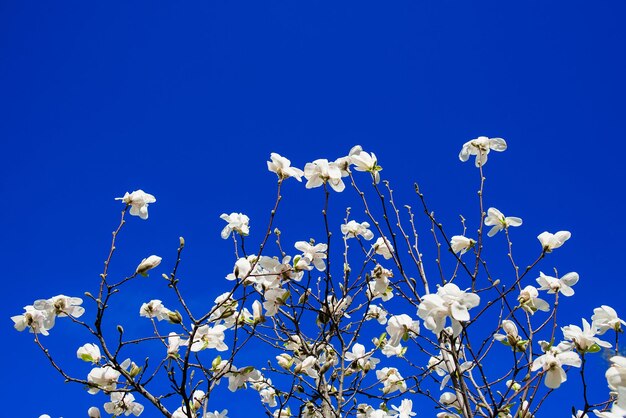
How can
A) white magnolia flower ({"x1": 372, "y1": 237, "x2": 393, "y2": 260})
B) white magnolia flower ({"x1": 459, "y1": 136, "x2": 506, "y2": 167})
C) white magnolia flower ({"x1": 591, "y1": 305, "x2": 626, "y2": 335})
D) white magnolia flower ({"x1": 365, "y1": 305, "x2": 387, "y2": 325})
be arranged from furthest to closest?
white magnolia flower ({"x1": 365, "y1": 305, "x2": 387, "y2": 325}), white magnolia flower ({"x1": 372, "y1": 237, "x2": 393, "y2": 260}), white magnolia flower ({"x1": 459, "y1": 136, "x2": 506, "y2": 167}), white magnolia flower ({"x1": 591, "y1": 305, "x2": 626, "y2": 335})

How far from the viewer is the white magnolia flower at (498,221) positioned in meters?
2.60

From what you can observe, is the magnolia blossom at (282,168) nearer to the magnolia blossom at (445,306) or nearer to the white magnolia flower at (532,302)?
the magnolia blossom at (445,306)

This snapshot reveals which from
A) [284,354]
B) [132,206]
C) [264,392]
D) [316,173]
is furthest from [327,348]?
[132,206]

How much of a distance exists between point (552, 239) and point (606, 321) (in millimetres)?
451

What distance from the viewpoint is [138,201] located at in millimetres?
2623

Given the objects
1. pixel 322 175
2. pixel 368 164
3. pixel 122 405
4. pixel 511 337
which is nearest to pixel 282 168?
pixel 322 175

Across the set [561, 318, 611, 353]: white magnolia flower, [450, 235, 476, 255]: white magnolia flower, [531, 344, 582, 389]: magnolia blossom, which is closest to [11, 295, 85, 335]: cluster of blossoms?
[450, 235, 476, 255]: white magnolia flower

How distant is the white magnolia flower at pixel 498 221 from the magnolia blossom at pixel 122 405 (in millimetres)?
2148

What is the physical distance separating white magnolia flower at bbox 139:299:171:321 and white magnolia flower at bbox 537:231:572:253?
202 cm

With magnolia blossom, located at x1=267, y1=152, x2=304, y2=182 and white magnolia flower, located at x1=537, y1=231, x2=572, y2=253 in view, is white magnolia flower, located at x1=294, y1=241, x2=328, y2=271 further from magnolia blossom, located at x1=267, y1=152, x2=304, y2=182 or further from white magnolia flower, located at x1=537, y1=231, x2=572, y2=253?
white magnolia flower, located at x1=537, y1=231, x2=572, y2=253

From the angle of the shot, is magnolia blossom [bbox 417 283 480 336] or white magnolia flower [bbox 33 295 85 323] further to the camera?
white magnolia flower [bbox 33 295 85 323]

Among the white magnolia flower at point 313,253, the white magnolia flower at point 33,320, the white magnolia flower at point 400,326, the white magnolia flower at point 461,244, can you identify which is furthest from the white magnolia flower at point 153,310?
the white magnolia flower at point 461,244

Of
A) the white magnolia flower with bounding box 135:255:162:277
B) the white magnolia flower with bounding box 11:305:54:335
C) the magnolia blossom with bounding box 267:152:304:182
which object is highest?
the magnolia blossom with bounding box 267:152:304:182

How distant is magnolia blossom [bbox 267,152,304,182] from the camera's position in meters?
2.57
